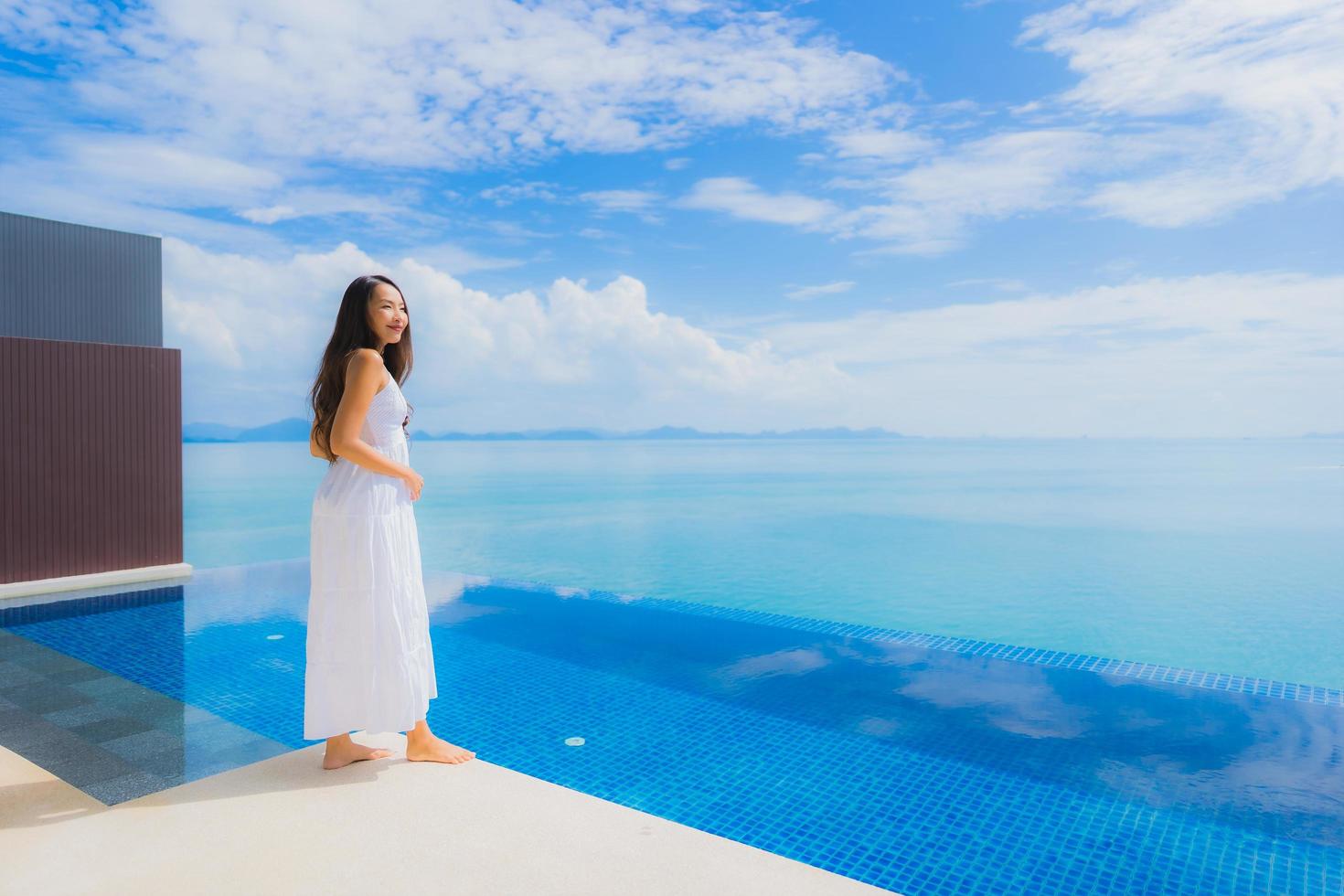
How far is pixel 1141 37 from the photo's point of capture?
18.8 m

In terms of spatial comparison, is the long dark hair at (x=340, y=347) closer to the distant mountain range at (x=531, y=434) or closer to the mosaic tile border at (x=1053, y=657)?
the mosaic tile border at (x=1053, y=657)

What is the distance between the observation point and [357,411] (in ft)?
6.91

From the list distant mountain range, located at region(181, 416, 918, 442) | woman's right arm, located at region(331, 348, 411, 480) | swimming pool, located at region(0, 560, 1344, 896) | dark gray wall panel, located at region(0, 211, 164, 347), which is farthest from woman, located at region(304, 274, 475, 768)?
distant mountain range, located at region(181, 416, 918, 442)

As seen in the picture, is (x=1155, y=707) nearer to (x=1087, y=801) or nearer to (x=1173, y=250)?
(x=1087, y=801)

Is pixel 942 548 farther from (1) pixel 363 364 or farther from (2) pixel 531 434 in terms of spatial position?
(2) pixel 531 434

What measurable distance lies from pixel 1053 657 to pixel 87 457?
240 inches

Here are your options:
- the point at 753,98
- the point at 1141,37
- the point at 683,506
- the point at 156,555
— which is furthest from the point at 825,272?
the point at 156,555

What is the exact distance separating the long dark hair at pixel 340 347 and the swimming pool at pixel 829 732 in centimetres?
108

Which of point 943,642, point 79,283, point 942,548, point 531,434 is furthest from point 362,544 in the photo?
point 531,434

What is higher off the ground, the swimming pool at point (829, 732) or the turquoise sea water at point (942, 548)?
the swimming pool at point (829, 732)

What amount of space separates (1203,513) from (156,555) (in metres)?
16.0

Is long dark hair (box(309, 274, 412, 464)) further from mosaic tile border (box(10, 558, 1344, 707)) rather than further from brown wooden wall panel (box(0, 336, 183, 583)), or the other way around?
brown wooden wall panel (box(0, 336, 183, 583))

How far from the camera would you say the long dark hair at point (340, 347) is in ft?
7.22

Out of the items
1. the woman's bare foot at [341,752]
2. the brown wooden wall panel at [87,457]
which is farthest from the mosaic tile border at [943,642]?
the woman's bare foot at [341,752]
